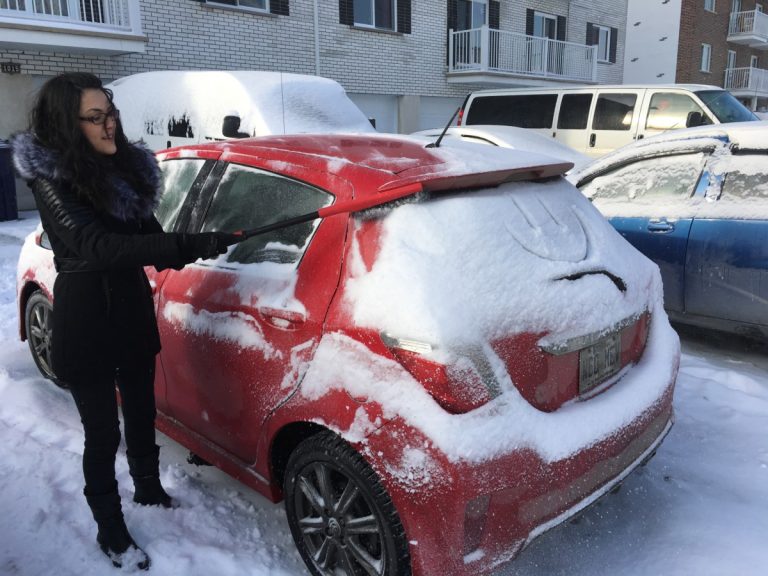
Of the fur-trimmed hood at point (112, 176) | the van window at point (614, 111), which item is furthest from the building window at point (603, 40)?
the fur-trimmed hood at point (112, 176)

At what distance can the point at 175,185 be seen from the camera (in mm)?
2949

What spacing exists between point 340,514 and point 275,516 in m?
0.67

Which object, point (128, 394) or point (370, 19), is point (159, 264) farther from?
point (370, 19)

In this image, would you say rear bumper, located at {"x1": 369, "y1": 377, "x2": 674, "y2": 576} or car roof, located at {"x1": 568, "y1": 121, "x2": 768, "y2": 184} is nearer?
rear bumper, located at {"x1": 369, "y1": 377, "x2": 674, "y2": 576}

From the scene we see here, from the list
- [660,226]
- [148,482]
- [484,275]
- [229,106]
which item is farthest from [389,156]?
[229,106]

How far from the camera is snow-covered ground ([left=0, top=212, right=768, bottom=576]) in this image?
91.9 inches

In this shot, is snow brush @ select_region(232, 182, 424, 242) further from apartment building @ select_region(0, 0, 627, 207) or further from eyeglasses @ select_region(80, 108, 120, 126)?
apartment building @ select_region(0, 0, 627, 207)

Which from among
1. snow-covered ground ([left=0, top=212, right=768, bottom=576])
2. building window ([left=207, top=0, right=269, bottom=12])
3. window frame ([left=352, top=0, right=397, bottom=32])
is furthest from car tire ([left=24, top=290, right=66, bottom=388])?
window frame ([left=352, top=0, right=397, bottom=32])

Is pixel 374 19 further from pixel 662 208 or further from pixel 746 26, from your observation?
pixel 746 26

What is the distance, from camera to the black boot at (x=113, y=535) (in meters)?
2.31

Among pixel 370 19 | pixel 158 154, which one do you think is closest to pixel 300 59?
pixel 370 19

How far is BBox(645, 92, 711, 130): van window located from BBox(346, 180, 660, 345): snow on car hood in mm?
8418

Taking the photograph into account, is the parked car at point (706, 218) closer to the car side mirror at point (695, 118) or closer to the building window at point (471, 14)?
the car side mirror at point (695, 118)

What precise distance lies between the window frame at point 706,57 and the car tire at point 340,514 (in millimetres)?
29892
